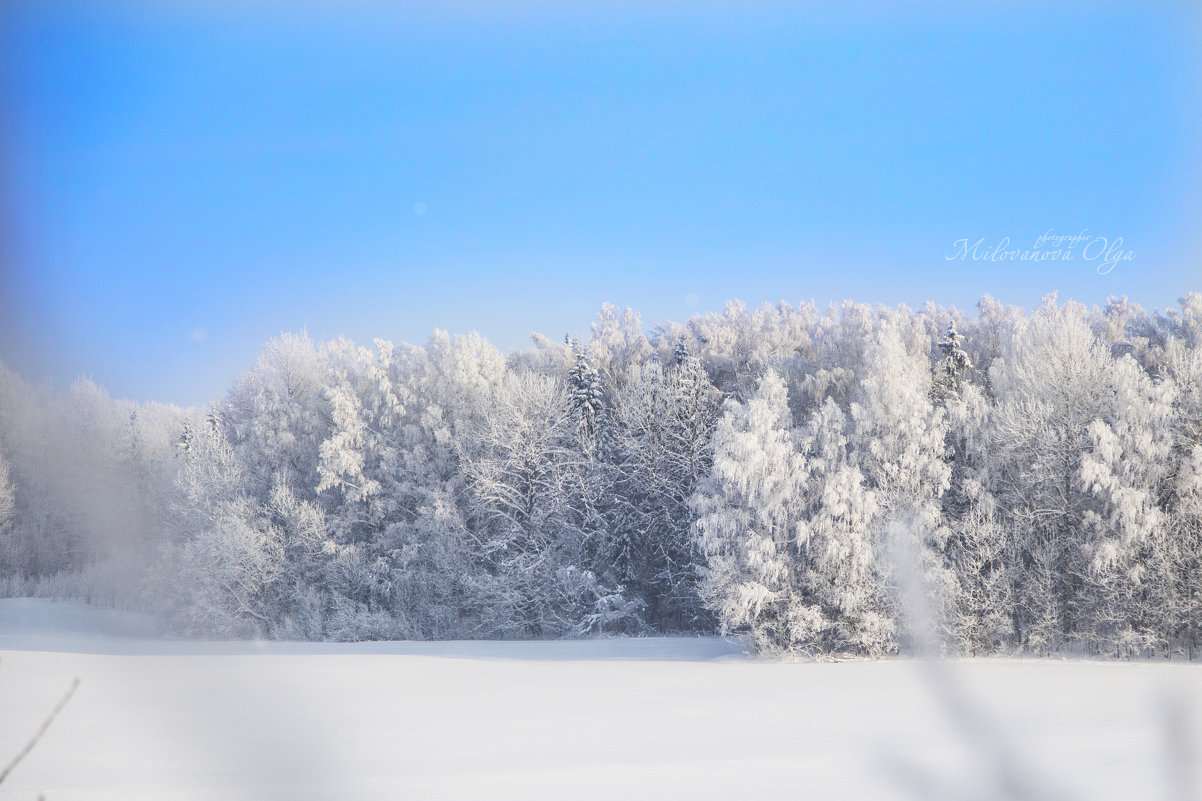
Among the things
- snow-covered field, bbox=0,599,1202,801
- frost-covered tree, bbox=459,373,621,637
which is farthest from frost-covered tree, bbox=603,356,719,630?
snow-covered field, bbox=0,599,1202,801

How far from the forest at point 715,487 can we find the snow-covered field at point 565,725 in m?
2.13

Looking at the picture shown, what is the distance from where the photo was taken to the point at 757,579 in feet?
67.9

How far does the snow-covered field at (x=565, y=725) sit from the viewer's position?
7.84 ft

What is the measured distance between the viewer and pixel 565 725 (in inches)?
483

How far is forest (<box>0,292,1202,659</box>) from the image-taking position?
1970 cm

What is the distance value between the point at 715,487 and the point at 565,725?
1144 centimetres

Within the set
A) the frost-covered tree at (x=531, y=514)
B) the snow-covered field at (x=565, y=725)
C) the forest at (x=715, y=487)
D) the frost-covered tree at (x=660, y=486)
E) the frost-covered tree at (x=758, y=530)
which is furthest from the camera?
the frost-covered tree at (x=531, y=514)

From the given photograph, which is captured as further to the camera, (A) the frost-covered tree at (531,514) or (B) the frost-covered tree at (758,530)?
(A) the frost-covered tree at (531,514)

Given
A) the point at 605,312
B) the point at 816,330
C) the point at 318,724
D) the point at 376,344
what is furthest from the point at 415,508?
the point at 318,724

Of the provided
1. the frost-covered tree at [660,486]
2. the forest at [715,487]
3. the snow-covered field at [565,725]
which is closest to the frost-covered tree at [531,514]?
the forest at [715,487]

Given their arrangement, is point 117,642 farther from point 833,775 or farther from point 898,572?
point 833,775

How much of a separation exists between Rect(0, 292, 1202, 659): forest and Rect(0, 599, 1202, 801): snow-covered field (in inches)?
84.0

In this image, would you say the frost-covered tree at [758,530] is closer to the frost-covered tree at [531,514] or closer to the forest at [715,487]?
the forest at [715,487]

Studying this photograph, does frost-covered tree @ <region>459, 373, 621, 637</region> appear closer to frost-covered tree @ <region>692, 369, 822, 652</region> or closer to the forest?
the forest
